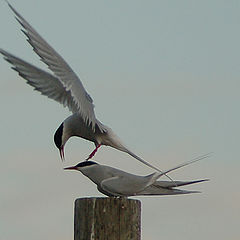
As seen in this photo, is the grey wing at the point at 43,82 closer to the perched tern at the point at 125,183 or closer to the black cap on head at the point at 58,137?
the black cap on head at the point at 58,137

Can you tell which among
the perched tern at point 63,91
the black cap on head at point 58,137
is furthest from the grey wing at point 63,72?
the black cap on head at point 58,137

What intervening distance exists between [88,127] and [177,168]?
2190mm

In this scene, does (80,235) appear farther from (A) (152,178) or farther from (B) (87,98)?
(B) (87,98)

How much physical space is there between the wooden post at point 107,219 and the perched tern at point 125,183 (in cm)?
59

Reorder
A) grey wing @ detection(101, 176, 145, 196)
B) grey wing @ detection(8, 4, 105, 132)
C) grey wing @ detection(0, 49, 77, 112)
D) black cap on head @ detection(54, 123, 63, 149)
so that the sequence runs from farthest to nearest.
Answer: black cap on head @ detection(54, 123, 63, 149)
grey wing @ detection(0, 49, 77, 112)
grey wing @ detection(8, 4, 105, 132)
grey wing @ detection(101, 176, 145, 196)

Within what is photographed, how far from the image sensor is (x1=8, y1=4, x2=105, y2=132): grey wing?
223 inches

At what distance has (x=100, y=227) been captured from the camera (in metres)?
3.80

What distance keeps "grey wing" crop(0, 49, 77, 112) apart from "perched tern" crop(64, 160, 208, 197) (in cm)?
164

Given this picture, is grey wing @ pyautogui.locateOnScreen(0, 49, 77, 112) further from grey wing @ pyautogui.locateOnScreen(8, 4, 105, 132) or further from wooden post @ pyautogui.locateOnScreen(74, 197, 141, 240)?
wooden post @ pyautogui.locateOnScreen(74, 197, 141, 240)

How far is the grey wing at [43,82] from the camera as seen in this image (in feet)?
20.3

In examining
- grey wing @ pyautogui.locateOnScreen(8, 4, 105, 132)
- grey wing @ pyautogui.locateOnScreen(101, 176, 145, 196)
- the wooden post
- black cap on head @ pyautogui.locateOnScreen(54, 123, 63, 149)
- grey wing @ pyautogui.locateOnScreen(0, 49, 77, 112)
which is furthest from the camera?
black cap on head @ pyautogui.locateOnScreen(54, 123, 63, 149)

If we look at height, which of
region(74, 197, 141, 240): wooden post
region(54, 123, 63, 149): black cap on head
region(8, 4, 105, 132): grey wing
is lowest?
region(74, 197, 141, 240): wooden post

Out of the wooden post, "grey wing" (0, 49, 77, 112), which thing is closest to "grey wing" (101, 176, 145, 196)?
the wooden post

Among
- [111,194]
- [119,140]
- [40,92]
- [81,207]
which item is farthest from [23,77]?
[81,207]
